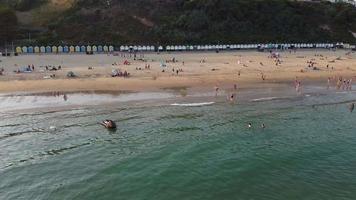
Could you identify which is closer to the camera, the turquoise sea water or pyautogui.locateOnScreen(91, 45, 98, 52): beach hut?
the turquoise sea water

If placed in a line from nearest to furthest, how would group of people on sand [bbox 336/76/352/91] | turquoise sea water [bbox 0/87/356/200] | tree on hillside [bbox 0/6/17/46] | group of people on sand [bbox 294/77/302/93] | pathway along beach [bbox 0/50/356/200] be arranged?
turquoise sea water [bbox 0/87/356/200] → pathway along beach [bbox 0/50/356/200] → group of people on sand [bbox 294/77/302/93] → group of people on sand [bbox 336/76/352/91] → tree on hillside [bbox 0/6/17/46]

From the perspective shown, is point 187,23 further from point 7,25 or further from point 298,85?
point 298,85

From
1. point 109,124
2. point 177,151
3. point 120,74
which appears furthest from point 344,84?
point 109,124

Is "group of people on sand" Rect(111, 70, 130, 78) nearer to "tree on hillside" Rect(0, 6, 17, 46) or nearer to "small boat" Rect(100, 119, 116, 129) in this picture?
"small boat" Rect(100, 119, 116, 129)

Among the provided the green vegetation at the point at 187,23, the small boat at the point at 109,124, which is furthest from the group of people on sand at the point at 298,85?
the green vegetation at the point at 187,23

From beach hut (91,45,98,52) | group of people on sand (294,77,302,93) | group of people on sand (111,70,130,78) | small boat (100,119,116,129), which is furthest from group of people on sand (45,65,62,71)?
group of people on sand (294,77,302,93)

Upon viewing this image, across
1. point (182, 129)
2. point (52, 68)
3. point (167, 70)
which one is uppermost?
point (52, 68)

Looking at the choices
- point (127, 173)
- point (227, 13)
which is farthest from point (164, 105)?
point (227, 13)
